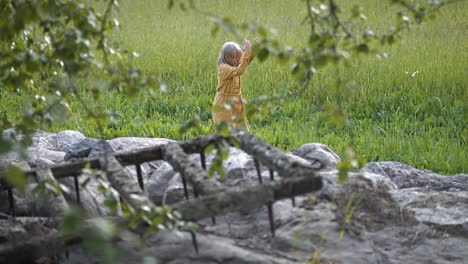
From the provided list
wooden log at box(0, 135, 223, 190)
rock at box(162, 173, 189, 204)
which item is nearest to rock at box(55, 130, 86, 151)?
rock at box(162, 173, 189, 204)

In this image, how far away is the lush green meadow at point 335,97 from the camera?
643 centimetres

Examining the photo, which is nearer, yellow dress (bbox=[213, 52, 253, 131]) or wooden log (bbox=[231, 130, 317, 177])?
wooden log (bbox=[231, 130, 317, 177])

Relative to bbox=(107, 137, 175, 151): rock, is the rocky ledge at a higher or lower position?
lower

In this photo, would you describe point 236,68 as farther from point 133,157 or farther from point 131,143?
point 133,157

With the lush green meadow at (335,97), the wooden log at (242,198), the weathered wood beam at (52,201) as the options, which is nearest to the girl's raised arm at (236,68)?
the lush green meadow at (335,97)

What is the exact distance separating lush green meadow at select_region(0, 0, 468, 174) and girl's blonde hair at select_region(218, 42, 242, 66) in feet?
1.43

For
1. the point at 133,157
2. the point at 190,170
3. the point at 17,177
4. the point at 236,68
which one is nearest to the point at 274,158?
the point at 190,170

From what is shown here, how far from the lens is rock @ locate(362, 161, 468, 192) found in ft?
15.0

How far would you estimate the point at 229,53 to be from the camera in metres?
6.24

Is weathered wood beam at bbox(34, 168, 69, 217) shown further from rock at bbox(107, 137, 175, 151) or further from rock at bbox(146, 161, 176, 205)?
rock at bbox(107, 137, 175, 151)

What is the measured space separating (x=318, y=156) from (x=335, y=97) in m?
3.60

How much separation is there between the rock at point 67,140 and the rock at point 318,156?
212 centimetres

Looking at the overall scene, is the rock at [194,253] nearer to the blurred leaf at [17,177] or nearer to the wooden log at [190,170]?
the wooden log at [190,170]

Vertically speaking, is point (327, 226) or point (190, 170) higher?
point (190, 170)
